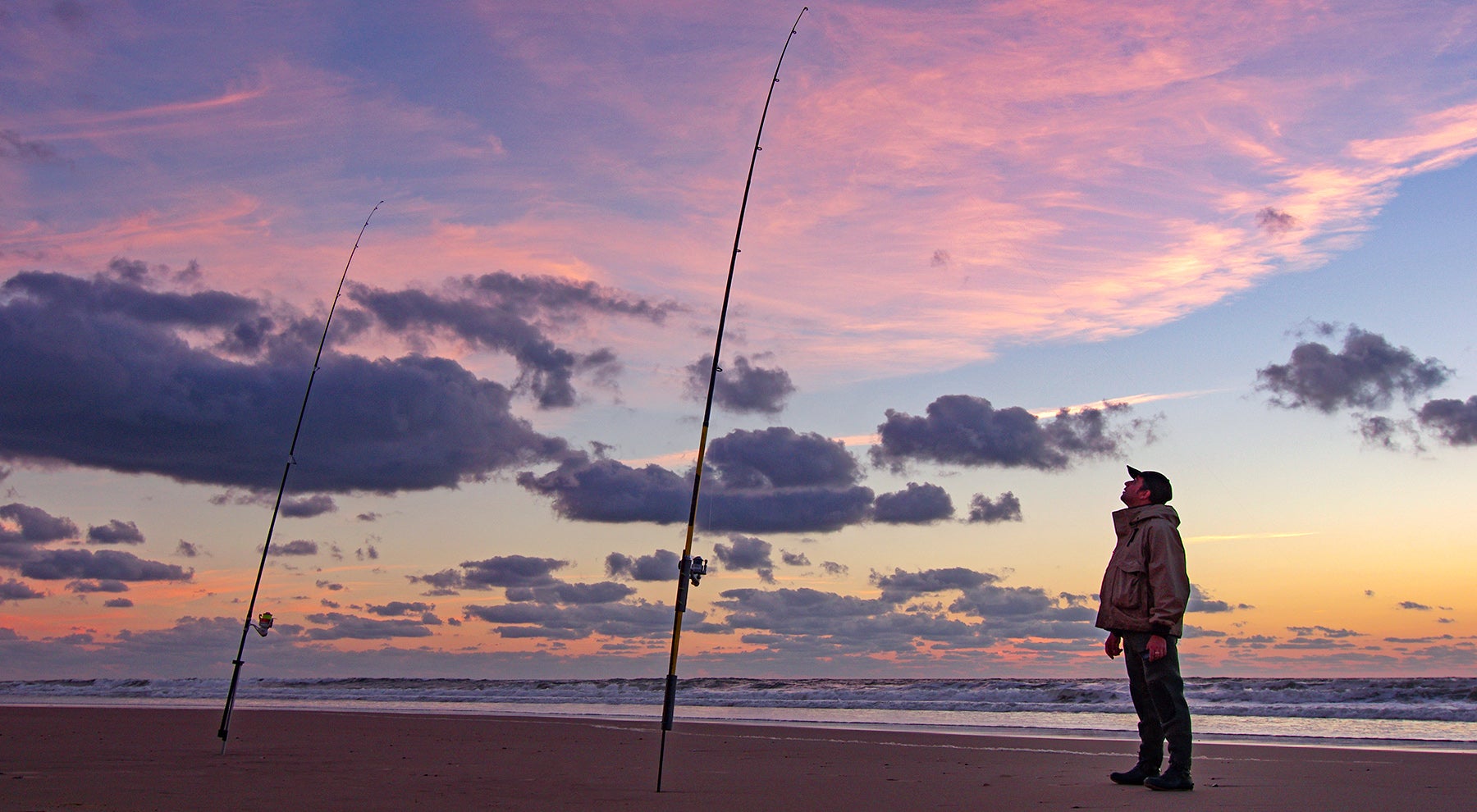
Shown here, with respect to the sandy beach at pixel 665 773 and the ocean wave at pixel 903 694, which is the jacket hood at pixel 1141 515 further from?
the ocean wave at pixel 903 694

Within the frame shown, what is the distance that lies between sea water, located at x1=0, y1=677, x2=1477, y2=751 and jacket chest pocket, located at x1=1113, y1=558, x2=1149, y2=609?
9.87 meters

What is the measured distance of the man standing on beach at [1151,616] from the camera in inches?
312

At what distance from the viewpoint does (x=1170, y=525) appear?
825 cm

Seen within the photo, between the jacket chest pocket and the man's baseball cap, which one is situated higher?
the man's baseball cap

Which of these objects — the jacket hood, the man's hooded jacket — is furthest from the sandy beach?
the jacket hood

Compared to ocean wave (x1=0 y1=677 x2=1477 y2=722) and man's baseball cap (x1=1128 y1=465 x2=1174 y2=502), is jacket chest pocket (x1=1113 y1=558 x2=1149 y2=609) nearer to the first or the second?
man's baseball cap (x1=1128 y1=465 x2=1174 y2=502)

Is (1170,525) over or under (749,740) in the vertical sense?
over

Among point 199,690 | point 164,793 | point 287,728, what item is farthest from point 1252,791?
point 199,690

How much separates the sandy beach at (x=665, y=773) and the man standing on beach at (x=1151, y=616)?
1.17ft

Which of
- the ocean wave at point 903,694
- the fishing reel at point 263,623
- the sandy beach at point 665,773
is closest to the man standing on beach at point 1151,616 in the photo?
the sandy beach at point 665,773

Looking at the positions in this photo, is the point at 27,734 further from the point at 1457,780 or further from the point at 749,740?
the point at 1457,780

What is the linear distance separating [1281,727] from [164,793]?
65.9ft

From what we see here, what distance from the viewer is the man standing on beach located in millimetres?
7926

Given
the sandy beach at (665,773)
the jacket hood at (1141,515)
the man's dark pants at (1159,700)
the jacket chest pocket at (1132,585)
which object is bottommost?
the sandy beach at (665,773)
